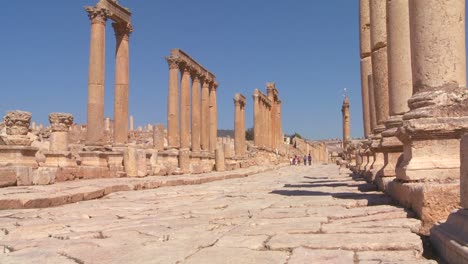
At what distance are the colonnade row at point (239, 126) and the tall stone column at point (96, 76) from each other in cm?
2000

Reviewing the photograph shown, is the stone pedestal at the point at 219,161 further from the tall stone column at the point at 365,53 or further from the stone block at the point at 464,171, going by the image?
the stone block at the point at 464,171

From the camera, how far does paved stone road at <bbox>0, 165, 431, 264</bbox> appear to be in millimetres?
3611

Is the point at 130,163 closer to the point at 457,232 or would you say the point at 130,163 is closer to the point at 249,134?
the point at 457,232

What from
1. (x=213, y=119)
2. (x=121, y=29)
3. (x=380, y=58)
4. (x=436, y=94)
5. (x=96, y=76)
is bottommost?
(x=436, y=94)

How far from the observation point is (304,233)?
14.4ft

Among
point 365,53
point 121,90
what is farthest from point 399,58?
point 121,90

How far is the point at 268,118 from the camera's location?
5075 centimetres

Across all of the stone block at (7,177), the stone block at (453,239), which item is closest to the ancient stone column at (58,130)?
the stone block at (7,177)

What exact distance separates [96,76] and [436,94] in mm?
16859

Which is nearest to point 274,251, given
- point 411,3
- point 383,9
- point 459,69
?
point 459,69

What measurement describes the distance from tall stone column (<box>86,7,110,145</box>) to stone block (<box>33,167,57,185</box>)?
25.5 feet

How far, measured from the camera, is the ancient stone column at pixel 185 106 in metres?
30.4

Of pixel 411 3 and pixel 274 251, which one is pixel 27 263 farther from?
pixel 411 3

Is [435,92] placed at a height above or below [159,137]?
below
